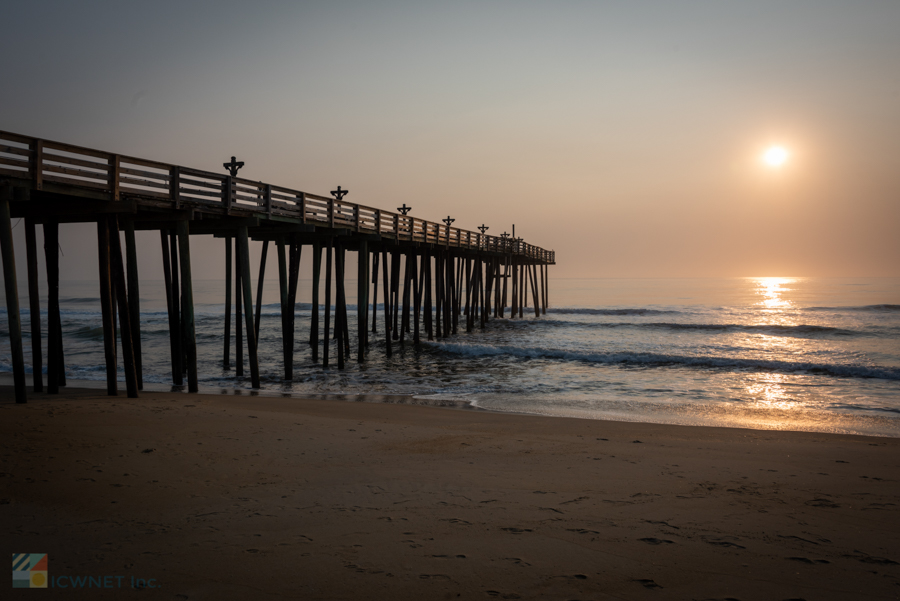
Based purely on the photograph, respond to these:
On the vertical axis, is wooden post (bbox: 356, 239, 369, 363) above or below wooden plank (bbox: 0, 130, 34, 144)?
below

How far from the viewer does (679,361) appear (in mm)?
20172

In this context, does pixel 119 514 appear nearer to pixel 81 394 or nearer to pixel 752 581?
pixel 752 581

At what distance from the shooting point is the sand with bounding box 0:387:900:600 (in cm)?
335

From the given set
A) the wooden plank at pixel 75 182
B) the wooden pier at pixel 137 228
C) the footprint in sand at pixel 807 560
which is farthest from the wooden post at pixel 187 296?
the footprint in sand at pixel 807 560

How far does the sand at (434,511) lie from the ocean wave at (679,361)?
11.6m

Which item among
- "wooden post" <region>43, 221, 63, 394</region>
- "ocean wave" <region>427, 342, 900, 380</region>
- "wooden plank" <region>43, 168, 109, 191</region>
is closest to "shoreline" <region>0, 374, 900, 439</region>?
"wooden post" <region>43, 221, 63, 394</region>

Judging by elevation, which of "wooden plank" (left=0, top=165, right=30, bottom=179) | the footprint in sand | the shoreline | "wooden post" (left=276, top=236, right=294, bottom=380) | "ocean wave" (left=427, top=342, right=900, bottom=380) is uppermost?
"wooden plank" (left=0, top=165, right=30, bottom=179)

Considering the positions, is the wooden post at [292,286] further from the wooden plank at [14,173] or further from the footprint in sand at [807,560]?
the footprint in sand at [807,560]

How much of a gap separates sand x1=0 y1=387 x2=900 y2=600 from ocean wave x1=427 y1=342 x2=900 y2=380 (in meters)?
11.6

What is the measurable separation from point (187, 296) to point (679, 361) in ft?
55.0

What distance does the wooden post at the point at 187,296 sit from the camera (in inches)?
423

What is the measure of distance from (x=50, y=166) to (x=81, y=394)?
4370mm

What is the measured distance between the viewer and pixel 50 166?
8.09 meters

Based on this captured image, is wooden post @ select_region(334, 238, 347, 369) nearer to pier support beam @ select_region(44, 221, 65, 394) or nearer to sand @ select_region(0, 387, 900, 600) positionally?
pier support beam @ select_region(44, 221, 65, 394)
